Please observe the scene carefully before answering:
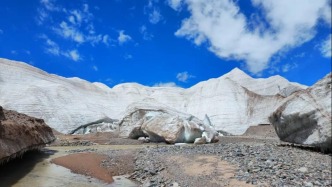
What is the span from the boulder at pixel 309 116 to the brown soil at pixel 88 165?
Result: 28.4 feet

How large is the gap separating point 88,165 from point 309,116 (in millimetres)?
10329

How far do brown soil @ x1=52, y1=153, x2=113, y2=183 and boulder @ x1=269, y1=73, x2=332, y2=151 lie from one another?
8650 millimetres

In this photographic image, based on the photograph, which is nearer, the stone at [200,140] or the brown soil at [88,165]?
the brown soil at [88,165]

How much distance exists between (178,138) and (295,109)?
46.5 feet

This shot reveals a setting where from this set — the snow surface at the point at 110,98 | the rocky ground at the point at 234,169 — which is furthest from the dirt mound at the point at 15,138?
the snow surface at the point at 110,98

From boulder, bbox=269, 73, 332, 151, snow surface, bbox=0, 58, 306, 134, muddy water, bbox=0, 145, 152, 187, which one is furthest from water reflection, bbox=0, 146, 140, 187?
snow surface, bbox=0, 58, 306, 134

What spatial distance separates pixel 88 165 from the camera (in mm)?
16641

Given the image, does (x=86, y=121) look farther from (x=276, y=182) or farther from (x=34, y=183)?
(x=276, y=182)

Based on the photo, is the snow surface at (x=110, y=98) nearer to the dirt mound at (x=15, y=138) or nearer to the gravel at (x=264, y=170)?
the dirt mound at (x=15, y=138)

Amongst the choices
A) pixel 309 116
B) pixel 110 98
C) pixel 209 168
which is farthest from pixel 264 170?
pixel 110 98

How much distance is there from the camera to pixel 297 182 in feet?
31.7

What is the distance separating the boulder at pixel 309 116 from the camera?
46.7 ft

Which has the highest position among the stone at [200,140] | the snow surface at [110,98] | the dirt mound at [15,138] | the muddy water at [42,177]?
the snow surface at [110,98]

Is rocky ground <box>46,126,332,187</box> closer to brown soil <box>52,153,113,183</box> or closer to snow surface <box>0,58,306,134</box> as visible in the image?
brown soil <box>52,153,113,183</box>
